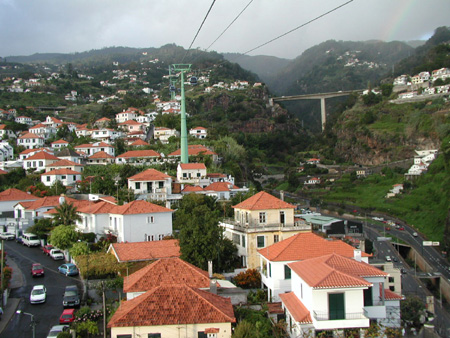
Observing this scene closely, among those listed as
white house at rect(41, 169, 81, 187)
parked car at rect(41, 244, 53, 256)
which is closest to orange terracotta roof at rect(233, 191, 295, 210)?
parked car at rect(41, 244, 53, 256)

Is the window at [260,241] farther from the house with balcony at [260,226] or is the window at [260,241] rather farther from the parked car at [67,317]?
the parked car at [67,317]

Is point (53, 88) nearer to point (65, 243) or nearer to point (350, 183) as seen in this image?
point (350, 183)

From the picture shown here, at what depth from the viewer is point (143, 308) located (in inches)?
505

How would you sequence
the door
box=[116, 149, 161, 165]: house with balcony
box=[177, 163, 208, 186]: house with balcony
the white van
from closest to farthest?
the door < the white van < box=[177, 163, 208, 186]: house with balcony < box=[116, 149, 161, 165]: house with balcony

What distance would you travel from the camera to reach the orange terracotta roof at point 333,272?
13336mm

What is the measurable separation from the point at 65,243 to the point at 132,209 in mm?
4190

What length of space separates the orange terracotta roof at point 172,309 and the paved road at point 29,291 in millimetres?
4083

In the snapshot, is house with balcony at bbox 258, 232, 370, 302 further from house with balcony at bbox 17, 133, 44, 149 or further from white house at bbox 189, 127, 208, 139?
house with balcony at bbox 17, 133, 44, 149

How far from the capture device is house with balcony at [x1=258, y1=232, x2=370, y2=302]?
60.0ft

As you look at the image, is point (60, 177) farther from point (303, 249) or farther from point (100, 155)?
point (303, 249)

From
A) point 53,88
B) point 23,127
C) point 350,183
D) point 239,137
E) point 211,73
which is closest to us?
point 23,127

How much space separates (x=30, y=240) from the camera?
94.7ft

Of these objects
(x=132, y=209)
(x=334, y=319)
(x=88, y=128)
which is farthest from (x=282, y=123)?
(x=334, y=319)

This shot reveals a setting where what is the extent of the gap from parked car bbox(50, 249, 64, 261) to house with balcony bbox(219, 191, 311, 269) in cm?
972
